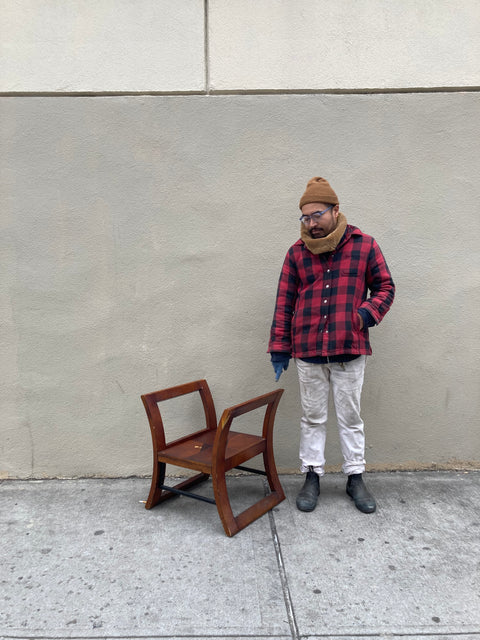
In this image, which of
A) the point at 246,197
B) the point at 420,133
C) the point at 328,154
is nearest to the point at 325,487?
the point at 246,197

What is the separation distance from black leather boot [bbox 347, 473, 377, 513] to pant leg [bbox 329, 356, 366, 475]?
0.23 ft

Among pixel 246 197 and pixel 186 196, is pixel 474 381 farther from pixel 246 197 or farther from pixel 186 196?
pixel 186 196

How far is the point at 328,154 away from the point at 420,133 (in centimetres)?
66

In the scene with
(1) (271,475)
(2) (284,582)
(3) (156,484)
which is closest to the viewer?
(2) (284,582)

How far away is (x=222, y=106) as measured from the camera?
3488 millimetres

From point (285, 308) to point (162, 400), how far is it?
94 cm

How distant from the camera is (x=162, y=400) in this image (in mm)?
3088

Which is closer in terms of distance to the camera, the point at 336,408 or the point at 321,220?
the point at 321,220

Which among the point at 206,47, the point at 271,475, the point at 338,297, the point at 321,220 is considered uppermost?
the point at 206,47

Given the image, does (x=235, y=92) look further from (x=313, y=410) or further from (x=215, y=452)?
(x=215, y=452)

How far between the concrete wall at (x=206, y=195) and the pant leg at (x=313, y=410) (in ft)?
1.38

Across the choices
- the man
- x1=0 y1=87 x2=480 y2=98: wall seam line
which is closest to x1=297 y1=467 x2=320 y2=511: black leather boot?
the man

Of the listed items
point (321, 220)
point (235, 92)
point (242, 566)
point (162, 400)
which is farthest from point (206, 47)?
point (242, 566)

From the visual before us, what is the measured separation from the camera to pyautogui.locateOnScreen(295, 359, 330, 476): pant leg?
3162mm
